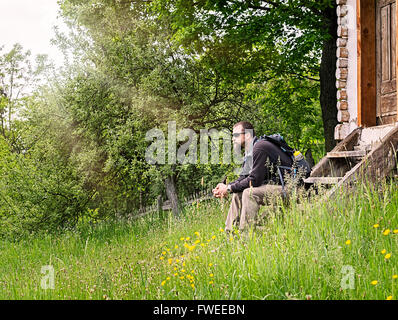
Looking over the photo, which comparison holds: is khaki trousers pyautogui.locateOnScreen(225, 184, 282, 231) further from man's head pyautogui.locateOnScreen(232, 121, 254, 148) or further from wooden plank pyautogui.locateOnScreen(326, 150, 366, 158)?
wooden plank pyautogui.locateOnScreen(326, 150, 366, 158)

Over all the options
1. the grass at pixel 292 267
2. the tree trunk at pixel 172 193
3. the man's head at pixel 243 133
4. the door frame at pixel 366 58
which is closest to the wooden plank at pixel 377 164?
the grass at pixel 292 267

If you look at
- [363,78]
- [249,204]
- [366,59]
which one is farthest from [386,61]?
[249,204]

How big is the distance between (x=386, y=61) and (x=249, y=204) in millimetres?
4168

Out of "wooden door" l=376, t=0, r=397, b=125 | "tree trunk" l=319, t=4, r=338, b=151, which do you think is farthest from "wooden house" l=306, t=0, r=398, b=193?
"tree trunk" l=319, t=4, r=338, b=151

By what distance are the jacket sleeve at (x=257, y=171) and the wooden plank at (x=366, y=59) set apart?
3176 millimetres

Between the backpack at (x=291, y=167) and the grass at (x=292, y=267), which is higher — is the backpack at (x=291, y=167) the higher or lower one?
the higher one

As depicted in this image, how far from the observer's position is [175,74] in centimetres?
1010

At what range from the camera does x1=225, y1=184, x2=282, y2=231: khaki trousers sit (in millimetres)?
5090

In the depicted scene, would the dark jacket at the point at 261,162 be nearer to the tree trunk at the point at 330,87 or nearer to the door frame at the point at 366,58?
the door frame at the point at 366,58

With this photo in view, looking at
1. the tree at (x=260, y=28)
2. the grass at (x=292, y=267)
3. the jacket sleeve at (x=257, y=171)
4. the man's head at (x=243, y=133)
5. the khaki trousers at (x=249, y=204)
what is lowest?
the grass at (x=292, y=267)

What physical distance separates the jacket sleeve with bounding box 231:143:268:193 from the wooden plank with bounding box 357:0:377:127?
3176 mm

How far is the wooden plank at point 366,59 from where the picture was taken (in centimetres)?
755
